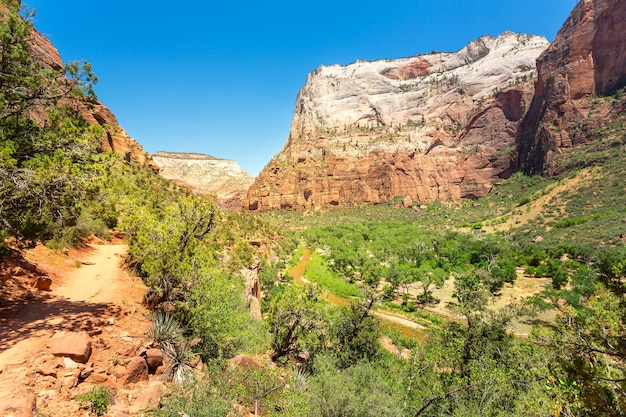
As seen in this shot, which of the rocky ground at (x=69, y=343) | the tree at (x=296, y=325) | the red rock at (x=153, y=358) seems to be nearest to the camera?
the rocky ground at (x=69, y=343)

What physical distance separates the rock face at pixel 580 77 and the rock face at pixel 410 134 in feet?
62.0

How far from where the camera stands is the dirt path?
6.31 meters

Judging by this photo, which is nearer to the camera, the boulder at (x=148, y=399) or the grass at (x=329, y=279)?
the boulder at (x=148, y=399)

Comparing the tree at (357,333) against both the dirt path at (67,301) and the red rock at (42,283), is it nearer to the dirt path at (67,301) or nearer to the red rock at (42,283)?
the dirt path at (67,301)

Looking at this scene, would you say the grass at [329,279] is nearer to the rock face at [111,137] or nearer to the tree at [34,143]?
the rock face at [111,137]

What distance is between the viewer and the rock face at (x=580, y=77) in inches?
2648

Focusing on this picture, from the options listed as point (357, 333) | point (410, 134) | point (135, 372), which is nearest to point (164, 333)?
point (135, 372)

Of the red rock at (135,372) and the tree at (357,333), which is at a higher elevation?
the red rock at (135,372)

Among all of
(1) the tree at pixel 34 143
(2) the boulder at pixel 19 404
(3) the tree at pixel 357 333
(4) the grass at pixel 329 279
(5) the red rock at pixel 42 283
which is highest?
(1) the tree at pixel 34 143

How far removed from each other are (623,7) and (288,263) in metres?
99.7

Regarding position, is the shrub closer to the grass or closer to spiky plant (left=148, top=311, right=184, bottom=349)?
spiky plant (left=148, top=311, right=184, bottom=349)

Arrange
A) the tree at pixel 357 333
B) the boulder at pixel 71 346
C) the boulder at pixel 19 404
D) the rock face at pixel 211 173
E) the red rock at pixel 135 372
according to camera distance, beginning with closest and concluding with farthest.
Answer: the boulder at pixel 19 404 → the boulder at pixel 71 346 → the red rock at pixel 135 372 → the tree at pixel 357 333 → the rock face at pixel 211 173

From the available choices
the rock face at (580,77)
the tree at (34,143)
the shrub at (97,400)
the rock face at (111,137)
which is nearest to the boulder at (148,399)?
the shrub at (97,400)

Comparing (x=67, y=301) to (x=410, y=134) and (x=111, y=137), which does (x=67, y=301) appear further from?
(x=410, y=134)
